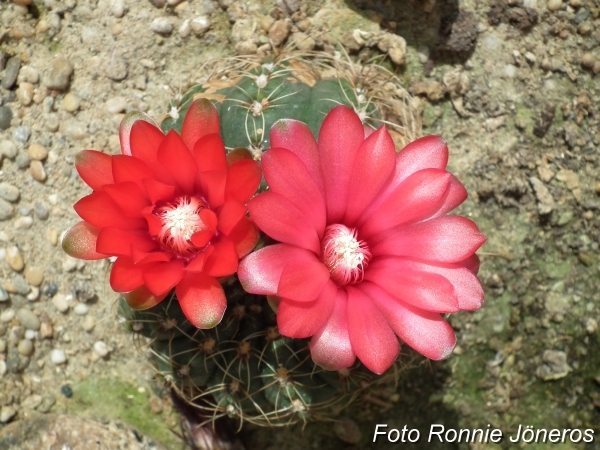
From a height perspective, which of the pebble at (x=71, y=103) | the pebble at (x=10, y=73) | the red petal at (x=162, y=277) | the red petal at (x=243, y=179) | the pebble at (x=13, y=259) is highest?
the red petal at (x=243, y=179)

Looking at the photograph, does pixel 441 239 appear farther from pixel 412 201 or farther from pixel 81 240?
pixel 81 240

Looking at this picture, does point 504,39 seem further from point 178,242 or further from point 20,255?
point 20,255

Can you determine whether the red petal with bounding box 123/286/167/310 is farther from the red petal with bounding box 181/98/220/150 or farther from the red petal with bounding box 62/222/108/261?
the red petal with bounding box 181/98/220/150

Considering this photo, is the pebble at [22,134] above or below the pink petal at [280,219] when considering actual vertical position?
below

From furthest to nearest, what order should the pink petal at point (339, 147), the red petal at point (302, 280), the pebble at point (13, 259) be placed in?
the pebble at point (13, 259)
the pink petal at point (339, 147)
the red petal at point (302, 280)

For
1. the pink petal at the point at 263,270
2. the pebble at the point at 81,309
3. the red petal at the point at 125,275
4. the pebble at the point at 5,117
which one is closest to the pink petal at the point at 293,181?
the pink petal at the point at 263,270

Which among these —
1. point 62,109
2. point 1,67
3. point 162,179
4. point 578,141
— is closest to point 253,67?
point 162,179

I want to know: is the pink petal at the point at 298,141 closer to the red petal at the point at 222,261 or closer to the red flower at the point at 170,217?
the red flower at the point at 170,217
